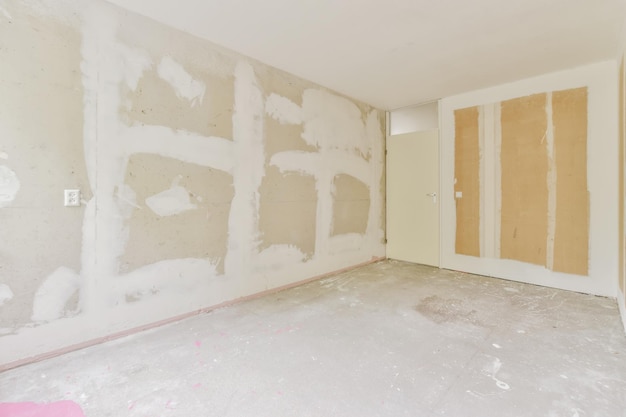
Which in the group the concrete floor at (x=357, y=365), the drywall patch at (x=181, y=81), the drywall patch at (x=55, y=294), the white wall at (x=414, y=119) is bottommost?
the concrete floor at (x=357, y=365)

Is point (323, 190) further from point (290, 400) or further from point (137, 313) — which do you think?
point (290, 400)

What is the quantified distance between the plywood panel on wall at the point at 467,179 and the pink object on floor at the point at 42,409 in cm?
432

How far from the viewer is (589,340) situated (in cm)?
221

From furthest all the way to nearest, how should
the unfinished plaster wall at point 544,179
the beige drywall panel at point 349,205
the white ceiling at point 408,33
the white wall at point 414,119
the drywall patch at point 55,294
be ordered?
the white wall at point 414,119 < the beige drywall panel at point 349,205 < the unfinished plaster wall at point 544,179 < the white ceiling at point 408,33 < the drywall patch at point 55,294

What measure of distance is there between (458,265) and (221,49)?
4058 mm

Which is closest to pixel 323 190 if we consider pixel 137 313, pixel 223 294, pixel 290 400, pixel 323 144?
pixel 323 144

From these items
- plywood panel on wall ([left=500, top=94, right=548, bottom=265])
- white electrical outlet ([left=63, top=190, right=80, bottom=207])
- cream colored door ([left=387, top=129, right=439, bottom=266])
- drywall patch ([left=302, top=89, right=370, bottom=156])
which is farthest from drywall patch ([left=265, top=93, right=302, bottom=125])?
plywood panel on wall ([left=500, top=94, right=548, bottom=265])

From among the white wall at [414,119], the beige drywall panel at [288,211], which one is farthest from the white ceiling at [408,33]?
the beige drywall panel at [288,211]

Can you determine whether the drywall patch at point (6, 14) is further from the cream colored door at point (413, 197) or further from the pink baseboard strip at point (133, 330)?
the cream colored door at point (413, 197)

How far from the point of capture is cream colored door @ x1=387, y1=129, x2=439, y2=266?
453 cm

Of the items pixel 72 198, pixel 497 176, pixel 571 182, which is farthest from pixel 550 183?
pixel 72 198

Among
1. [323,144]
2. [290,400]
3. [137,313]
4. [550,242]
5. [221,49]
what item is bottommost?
[290,400]

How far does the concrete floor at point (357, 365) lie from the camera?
1.54 m

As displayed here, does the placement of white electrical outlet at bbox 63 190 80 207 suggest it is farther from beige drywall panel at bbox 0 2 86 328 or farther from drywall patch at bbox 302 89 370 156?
drywall patch at bbox 302 89 370 156
